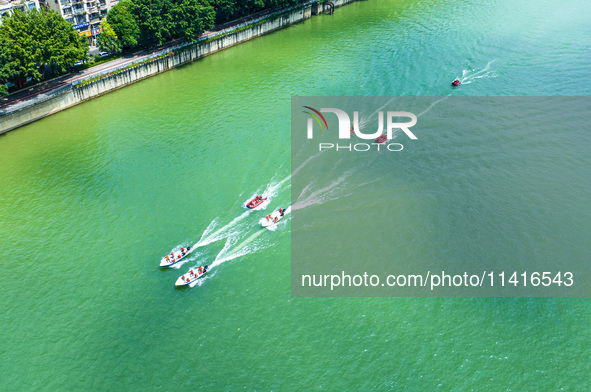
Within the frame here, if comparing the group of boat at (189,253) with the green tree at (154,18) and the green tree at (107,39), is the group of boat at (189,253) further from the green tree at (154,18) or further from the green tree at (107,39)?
the green tree at (107,39)

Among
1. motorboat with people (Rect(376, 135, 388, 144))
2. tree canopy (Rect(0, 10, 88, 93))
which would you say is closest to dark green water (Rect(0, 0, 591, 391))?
tree canopy (Rect(0, 10, 88, 93))

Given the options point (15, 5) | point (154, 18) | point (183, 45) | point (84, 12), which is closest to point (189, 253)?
point (183, 45)

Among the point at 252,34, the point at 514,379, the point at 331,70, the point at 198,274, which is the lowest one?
the point at 514,379

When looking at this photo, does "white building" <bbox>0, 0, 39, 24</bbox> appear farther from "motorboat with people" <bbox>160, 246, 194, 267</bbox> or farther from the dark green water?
"motorboat with people" <bbox>160, 246, 194, 267</bbox>

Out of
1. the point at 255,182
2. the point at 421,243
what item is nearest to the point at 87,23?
the point at 255,182

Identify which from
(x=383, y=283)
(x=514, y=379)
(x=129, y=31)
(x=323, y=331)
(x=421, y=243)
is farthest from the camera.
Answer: (x=129, y=31)

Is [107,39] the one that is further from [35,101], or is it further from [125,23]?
[35,101]

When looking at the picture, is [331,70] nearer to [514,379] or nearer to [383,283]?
[383,283]
